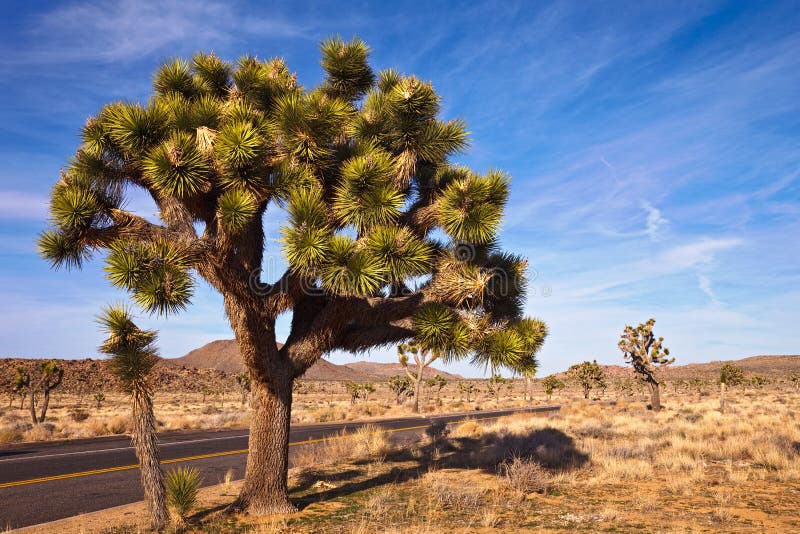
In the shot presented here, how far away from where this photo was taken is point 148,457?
25.2ft

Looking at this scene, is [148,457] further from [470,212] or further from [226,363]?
[226,363]

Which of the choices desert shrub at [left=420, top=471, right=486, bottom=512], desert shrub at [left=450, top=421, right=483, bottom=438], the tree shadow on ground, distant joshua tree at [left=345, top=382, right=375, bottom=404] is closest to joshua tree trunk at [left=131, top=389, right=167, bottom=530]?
the tree shadow on ground

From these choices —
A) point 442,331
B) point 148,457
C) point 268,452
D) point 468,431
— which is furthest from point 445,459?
point 148,457

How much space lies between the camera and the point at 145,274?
7.12m

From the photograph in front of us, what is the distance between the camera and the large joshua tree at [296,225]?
7438mm

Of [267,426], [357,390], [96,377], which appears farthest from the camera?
[96,377]

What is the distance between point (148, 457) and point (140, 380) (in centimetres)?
108

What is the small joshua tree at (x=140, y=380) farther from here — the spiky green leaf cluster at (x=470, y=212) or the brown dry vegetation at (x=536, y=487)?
the spiky green leaf cluster at (x=470, y=212)

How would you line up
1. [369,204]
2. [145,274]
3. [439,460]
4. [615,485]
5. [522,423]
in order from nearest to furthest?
[145,274] < [369,204] < [615,485] < [439,460] < [522,423]

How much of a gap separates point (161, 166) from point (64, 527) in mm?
5513

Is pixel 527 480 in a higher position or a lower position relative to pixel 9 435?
higher

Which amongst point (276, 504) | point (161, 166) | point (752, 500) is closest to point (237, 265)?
point (161, 166)

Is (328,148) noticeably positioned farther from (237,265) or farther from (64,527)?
(64,527)

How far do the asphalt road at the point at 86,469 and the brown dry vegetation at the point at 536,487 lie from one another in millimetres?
1300
